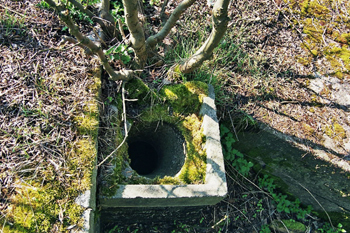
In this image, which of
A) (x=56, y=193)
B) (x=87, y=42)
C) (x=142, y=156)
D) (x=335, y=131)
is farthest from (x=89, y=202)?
(x=335, y=131)

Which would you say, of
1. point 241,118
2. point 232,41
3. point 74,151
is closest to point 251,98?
point 241,118

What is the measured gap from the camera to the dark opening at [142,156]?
3.42 meters

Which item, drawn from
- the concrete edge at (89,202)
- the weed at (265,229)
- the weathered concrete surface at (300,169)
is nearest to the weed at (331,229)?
the weathered concrete surface at (300,169)

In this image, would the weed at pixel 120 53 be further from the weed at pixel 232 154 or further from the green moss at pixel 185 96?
the weed at pixel 232 154

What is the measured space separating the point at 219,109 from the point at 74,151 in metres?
1.73

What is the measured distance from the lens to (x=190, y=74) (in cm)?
308

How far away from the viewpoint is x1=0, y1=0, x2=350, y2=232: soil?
7.25 feet

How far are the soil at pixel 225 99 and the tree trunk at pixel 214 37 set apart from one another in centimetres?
32

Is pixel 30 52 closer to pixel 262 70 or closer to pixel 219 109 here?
pixel 219 109

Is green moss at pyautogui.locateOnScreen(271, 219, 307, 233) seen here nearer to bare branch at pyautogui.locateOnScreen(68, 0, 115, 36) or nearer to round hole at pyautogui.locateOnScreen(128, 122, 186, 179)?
round hole at pyautogui.locateOnScreen(128, 122, 186, 179)

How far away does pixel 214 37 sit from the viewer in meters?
2.43

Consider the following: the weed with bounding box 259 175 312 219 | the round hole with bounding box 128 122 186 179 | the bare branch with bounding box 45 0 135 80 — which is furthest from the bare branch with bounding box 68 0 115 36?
the weed with bounding box 259 175 312 219

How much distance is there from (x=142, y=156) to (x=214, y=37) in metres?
1.78

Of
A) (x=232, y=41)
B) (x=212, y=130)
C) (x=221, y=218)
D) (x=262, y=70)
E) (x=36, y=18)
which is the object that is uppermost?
(x=36, y=18)
